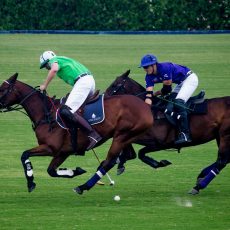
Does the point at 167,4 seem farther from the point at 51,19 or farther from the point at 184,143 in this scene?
the point at 184,143

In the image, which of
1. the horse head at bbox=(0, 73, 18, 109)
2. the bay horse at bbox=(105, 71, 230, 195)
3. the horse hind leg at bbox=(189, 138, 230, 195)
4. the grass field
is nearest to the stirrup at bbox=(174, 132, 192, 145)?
the bay horse at bbox=(105, 71, 230, 195)

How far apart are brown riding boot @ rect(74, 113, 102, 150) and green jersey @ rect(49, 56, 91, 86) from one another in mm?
701

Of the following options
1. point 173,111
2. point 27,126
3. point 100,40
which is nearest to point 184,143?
point 173,111

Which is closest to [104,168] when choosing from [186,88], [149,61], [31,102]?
[31,102]

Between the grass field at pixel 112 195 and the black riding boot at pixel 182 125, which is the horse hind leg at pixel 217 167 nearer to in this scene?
the grass field at pixel 112 195

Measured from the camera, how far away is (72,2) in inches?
1943

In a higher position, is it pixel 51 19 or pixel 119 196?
pixel 119 196

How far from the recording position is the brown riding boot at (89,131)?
49.9 feet

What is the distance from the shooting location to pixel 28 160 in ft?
49.5

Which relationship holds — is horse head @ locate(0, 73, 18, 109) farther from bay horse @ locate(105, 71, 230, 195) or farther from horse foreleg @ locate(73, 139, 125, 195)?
bay horse @ locate(105, 71, 230, 195)

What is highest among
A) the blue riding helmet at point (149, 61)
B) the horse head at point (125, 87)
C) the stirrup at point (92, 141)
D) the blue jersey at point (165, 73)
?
the blue riding helmet at point (149, 61)

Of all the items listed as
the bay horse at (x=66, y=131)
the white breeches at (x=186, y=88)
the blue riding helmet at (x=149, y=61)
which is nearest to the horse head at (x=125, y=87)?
the white breeches at (x=186, y=88)

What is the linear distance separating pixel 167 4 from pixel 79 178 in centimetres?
3283

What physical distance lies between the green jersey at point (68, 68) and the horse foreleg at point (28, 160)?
46.4 inches
